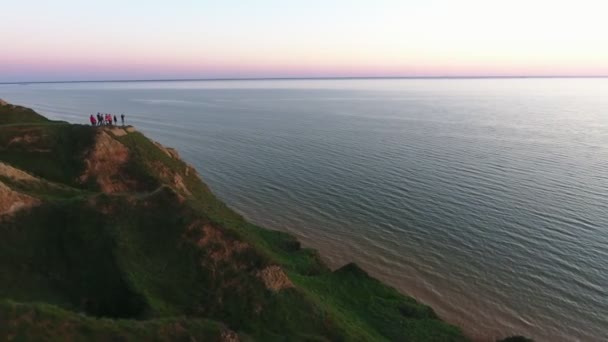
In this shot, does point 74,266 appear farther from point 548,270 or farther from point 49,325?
point 548,270

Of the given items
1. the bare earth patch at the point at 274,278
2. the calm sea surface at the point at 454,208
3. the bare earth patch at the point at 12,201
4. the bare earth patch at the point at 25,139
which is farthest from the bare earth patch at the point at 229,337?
the bare earth patch at the point at 25,139

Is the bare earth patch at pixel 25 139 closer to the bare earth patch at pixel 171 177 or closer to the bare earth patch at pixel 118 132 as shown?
the bare earth patch at pixel 118 132

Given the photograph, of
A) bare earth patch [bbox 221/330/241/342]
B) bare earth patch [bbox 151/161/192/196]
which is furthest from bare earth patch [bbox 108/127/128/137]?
bare earth patch [bbox 221/330/241/342]

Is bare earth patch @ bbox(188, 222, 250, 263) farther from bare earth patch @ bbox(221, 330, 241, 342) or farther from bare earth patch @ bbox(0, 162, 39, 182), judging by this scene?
bare earth patch @ bbox(0, 162, 39, 182)

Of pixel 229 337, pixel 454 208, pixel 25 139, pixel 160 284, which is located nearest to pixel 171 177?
pixel 25 139

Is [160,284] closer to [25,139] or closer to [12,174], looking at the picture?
[12,174]

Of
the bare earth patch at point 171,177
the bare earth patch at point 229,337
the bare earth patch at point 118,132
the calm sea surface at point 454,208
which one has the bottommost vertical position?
the calm sea surface at point 454,208
